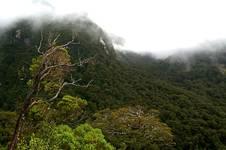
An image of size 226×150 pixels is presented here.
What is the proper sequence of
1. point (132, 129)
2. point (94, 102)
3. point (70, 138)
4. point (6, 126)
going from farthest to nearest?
point (94, 102)
point (132, 129)
point (6, 126)
point (70, 138)

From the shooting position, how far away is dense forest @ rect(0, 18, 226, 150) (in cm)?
3329

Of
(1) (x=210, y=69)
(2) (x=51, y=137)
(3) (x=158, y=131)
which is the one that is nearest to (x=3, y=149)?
(2) (x=51, y=137)

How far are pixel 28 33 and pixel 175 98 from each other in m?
36.6

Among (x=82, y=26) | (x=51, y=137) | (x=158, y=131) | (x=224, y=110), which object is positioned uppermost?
(x=82, y=26)

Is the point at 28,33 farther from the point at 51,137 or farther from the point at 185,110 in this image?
the point at 51,137

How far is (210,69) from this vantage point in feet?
557

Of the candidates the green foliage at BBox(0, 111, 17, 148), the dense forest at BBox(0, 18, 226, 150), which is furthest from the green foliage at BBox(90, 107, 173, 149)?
the green foliage at BBox(0, 111, 17, 148)

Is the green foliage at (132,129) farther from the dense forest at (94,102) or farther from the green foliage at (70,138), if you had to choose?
the green foliage at (70,138)

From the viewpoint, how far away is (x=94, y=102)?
82438 mm

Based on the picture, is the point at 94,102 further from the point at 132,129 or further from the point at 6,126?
the point at 6,126

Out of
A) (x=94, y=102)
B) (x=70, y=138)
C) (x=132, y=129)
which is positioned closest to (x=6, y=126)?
(x=132, y=129)

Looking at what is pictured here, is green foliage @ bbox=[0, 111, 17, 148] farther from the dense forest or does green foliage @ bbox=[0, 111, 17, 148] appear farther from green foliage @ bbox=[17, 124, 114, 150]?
green foliage @ bbox=[17, 124, 114, 150]

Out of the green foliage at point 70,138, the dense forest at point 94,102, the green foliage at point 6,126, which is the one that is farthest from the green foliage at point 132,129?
the green foliage at point 70,138

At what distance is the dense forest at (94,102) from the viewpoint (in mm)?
33288
